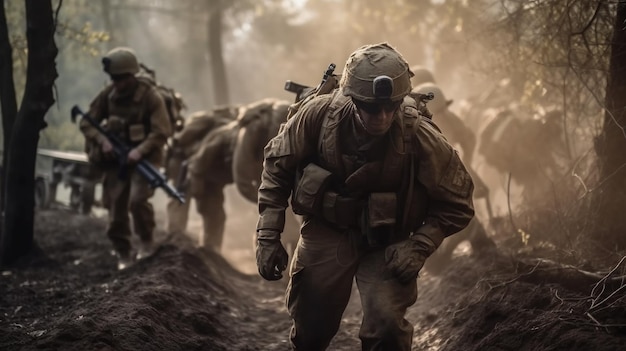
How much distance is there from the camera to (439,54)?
446 inches

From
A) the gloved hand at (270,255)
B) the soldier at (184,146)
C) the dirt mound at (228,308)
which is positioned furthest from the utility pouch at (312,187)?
the soldier at (184,146)

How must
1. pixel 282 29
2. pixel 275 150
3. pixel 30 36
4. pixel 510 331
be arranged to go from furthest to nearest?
pixel 282 29 < pixel 30 36 < pixel 510 331 < pixel 275 150

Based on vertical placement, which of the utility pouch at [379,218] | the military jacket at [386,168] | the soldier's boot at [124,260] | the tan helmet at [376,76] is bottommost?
the soldier's boot at [124,260]

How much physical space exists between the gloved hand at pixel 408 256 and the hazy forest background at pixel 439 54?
2.44 metres

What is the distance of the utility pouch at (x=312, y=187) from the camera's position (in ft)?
14.3

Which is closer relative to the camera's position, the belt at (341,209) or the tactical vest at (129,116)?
the belt at (341,209)

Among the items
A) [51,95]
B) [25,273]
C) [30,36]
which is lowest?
[25,273]

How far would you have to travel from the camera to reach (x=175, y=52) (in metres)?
34.2

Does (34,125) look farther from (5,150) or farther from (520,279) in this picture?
(520,279)

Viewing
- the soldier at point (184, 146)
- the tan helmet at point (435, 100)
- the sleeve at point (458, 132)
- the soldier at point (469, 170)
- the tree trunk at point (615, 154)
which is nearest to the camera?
the tree trunk at point (615, 154)

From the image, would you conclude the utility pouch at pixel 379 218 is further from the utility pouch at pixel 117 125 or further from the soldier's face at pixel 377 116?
the utility pouch at pixel 117 125

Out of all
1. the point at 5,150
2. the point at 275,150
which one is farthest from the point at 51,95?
the point at 275,150

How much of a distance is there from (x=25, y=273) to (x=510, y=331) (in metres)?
5.24

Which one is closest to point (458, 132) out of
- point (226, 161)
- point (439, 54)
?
point (439, 54)
